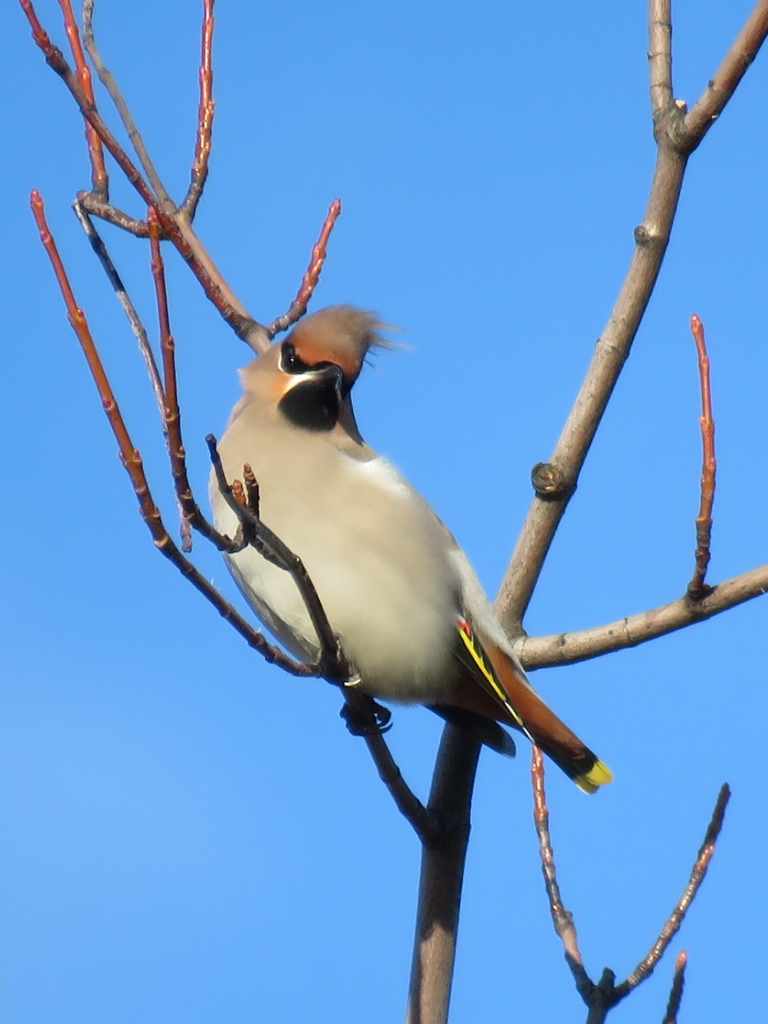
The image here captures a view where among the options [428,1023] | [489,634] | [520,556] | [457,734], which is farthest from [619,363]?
[428,1023]

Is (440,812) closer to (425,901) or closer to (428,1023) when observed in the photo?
(425,901)

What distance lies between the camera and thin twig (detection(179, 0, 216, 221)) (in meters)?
3.40

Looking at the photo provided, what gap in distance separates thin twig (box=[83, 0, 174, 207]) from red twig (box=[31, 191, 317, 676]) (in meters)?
1.57

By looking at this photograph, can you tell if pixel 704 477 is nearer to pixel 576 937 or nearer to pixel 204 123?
pixel 576 937

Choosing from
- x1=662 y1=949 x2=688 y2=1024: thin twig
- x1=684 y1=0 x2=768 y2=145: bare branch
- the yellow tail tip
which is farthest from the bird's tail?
x1=684 y1=0 x2=768 y2=145: bare branch

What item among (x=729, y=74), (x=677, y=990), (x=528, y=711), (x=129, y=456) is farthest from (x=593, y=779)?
(x=129, y=456)

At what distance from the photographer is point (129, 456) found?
6.39 ft

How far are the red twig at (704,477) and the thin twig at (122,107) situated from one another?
1.83 m

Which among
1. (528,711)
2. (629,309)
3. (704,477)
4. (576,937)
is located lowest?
(576,937)

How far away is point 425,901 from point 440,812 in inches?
7.9

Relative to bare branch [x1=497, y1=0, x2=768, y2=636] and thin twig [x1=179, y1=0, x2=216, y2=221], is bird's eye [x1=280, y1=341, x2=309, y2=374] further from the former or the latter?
bare branch [x1=497, y1=0, x2=768, y2=636]

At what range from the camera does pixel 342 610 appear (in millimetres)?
3311

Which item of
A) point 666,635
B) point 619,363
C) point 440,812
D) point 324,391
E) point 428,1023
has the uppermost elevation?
point 324,391

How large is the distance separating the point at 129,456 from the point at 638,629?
131 cm
